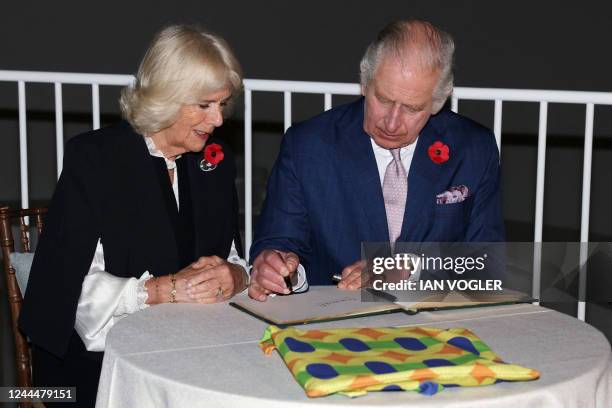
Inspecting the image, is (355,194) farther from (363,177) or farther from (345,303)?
(345,303)

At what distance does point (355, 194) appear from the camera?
8.95 ft

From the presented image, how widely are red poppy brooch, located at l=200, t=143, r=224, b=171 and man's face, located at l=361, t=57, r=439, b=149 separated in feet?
1.65

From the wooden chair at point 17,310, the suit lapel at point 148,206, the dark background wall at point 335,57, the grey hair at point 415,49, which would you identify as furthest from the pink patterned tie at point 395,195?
the dark background wall at point 335,57

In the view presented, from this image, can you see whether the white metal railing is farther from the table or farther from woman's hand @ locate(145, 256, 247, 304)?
the table

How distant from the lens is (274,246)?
2730 mm

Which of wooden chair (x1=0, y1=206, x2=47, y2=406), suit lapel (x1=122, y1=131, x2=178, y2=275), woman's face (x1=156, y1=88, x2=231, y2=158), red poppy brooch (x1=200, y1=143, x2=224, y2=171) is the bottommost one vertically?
wooden chair (x1=0, y1=206, x2=47, y2=406)

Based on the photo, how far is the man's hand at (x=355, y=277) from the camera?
240 centimetres

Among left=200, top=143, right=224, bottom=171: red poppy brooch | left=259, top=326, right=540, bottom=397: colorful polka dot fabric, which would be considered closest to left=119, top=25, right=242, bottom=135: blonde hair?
left=200, top=143, right=224, bottom=171: red poppy brooch

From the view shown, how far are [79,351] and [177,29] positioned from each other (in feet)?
3.03

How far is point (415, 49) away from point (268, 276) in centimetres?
73

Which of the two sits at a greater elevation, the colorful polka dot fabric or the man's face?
the man's face

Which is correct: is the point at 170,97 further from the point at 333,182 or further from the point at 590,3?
the point at 590,3

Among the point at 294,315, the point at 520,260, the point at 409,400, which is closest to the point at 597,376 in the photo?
the point at 409,400

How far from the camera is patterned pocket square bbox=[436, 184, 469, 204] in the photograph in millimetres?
2732
